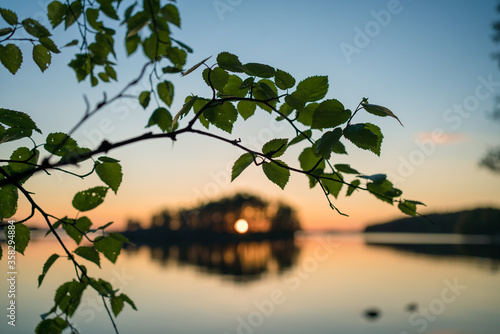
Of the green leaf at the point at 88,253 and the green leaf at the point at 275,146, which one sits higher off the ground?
the green leaf at the point at 275,146

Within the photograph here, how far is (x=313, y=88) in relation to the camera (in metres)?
0.58

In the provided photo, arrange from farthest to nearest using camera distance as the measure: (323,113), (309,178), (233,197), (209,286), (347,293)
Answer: (233,197) → (209,286) → (347,293) → (309,178) → (323,113)

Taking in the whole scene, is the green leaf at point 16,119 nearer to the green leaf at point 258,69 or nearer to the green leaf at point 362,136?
the green leaf at point 258,69

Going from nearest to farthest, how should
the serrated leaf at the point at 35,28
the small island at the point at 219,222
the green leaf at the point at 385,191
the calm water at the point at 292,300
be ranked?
the green leaf at the point at 385,191
the serrated leaf at the point at 35,28
the calm water at the point at 292,300
the small island at the point at 219,222

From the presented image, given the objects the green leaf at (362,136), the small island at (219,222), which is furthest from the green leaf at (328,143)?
the small island at (219,222)

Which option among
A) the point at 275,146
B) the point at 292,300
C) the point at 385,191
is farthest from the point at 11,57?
the point at 292,300

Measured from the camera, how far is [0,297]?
15906 millimetres

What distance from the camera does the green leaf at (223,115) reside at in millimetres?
612

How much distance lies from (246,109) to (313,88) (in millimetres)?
142

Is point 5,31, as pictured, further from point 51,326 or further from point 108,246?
point 51,326

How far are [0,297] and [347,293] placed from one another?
1991cm

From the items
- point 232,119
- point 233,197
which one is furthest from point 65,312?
point 233,197

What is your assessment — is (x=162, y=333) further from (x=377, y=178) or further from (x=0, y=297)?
(x=377, y=178)

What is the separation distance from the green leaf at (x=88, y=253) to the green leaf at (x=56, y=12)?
1.96ft
